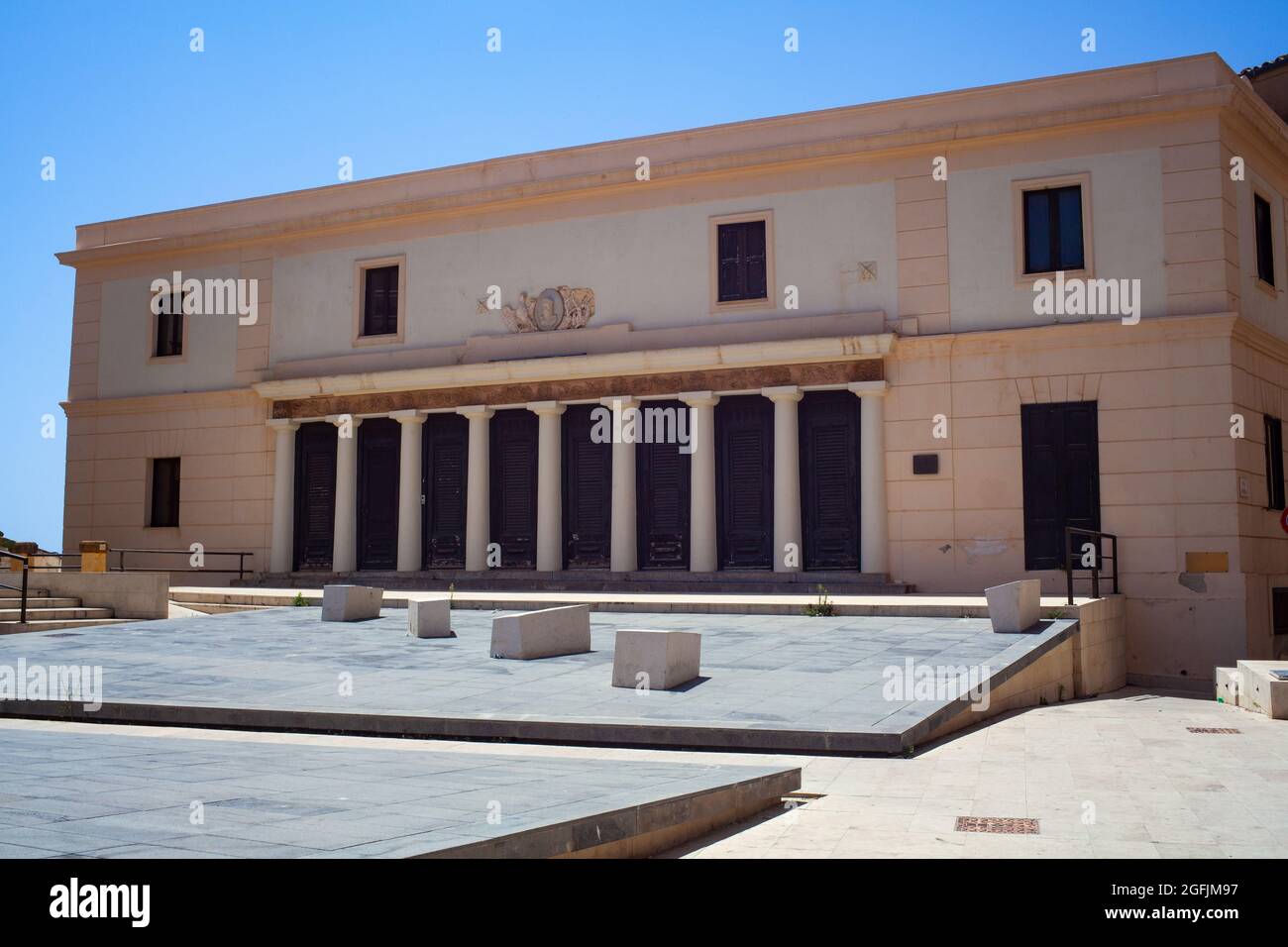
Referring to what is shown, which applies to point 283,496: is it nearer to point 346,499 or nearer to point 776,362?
point 346,499

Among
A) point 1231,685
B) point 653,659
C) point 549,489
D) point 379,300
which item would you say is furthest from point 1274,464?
point 379,300

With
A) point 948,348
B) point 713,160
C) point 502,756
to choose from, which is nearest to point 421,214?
point 713,160

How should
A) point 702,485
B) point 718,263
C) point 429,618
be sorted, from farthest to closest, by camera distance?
point 718,263 → point 702,485 → point 429,618

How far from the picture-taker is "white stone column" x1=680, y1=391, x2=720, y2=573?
2344cm

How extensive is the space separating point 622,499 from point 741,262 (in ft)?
17.5

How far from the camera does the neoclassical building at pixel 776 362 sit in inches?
807

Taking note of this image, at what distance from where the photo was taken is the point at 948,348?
21.8 m

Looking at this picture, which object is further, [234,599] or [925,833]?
[234,599]

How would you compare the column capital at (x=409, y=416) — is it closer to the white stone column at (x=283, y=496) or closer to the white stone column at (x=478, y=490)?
the white stone column at (x=478, y=490)

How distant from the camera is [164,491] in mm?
29531

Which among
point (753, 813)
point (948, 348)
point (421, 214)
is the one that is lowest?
point (753, 813)

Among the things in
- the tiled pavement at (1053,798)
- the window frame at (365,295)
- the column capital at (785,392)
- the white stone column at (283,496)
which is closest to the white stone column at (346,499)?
the white stone column at (283,496)
